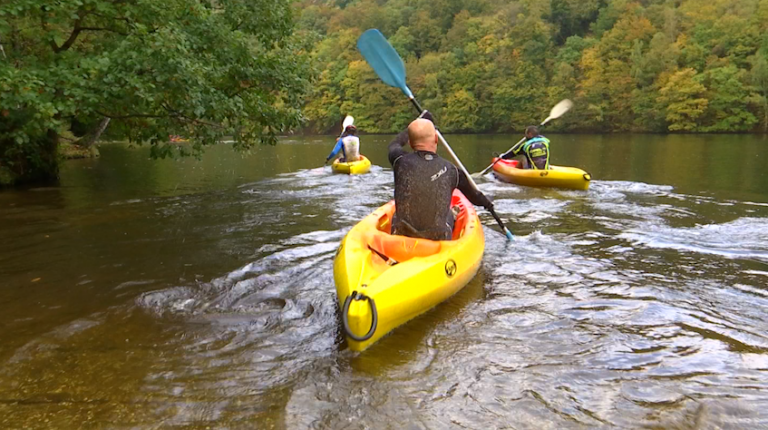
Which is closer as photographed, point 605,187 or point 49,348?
point 49,348

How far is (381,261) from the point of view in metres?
4.14

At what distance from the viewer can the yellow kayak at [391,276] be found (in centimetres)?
325

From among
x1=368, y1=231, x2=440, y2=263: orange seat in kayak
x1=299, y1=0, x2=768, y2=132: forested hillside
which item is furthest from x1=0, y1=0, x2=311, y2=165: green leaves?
x1=299, y1=0, x2=768, y2=132: forested hillside

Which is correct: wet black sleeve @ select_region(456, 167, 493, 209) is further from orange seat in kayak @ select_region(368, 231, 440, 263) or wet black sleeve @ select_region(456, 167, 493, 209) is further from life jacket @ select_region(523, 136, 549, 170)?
life jacket @ select_region(523, 136, 549, 170)

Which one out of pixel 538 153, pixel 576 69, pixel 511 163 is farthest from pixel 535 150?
pixel 576 69

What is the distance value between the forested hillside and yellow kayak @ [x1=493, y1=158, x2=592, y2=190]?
30.2m

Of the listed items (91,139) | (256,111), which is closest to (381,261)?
(256,111)

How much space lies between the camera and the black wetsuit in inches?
167

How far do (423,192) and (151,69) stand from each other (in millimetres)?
4100

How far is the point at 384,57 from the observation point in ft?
22.0

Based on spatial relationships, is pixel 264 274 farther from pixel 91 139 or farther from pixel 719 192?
pixel 719 192

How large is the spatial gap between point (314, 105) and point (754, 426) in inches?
2380

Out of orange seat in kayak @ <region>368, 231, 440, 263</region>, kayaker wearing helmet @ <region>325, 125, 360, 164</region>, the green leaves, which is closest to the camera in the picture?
orange seat in kayak @ <region>368, 231, 440, 263</region>

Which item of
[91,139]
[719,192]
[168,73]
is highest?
[168,73]
